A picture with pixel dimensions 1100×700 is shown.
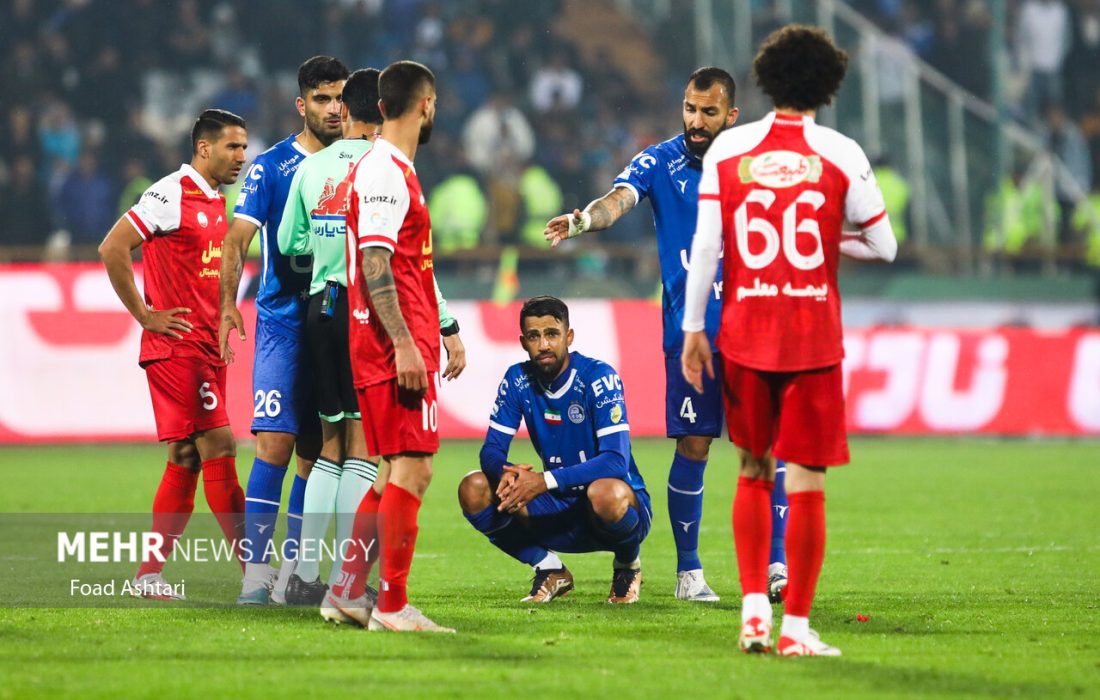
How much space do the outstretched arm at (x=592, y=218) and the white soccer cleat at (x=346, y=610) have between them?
5.62 feet

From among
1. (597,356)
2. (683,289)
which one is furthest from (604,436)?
(597,356)

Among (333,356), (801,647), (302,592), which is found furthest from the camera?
(302,592)

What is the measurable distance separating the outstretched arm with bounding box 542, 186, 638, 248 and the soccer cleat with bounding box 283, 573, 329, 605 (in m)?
1.84

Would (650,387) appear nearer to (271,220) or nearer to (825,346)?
(271,220)

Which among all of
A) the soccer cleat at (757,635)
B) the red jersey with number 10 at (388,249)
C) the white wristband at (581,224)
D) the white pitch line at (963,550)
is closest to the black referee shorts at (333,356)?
the red jersey with number 10 at (388,249)

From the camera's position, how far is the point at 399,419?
582cm

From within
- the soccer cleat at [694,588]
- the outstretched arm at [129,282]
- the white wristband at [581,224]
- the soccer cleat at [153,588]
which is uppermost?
the white wristband at [581,224]

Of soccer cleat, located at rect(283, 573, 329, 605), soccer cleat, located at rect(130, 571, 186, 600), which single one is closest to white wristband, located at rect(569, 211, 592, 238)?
soccer cleat, located at rect(283, 573, 329, 605)

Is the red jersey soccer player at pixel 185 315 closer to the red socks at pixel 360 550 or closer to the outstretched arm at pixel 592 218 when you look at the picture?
the red socks at pixel 360 550

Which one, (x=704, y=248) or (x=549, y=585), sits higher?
(x=704, y=248)

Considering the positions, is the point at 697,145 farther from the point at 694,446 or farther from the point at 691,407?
the point at 694,446

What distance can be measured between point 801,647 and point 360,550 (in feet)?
6.14

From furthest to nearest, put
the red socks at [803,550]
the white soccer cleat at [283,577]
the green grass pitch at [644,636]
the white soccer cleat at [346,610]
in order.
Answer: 1. the white soccer cleat at [283,577]
2. the white soccer cleat at [346,610]
3. the red socks at [803,550]
4. the green grass pitch at [644,636]

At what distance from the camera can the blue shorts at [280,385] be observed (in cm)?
690
